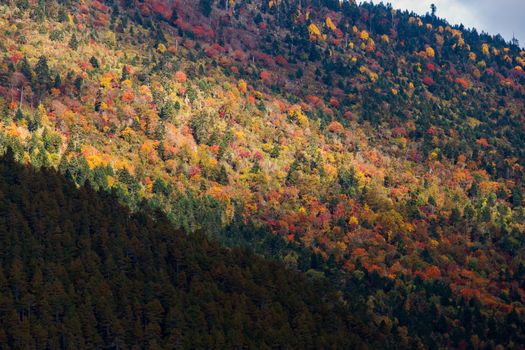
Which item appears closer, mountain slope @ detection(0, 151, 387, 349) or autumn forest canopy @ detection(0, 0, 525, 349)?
mountain slope @ detection(0, 151, 387, 349)

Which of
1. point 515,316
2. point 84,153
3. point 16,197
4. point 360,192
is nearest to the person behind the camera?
point 16,197

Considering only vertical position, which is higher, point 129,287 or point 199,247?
point 199,247

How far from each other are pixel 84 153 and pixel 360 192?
219 feet

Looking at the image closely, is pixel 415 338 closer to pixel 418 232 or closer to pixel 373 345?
pixel 373 345

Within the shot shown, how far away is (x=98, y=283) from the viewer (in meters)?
112

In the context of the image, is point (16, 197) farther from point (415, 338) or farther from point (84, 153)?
point (415, 338)

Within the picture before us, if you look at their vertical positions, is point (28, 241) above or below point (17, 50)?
below

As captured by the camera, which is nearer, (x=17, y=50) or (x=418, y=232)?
(x=418, y=232)

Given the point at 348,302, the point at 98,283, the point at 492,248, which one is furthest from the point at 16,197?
the point at 492,248

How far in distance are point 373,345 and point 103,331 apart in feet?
143

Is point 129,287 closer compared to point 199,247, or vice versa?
point 129,287

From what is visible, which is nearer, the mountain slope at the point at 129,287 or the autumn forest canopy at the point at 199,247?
the mountain slope at the point at 129,287

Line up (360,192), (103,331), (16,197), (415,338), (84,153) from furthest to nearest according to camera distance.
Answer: (360,192) → (84,153) → (415,338) → (16,197) → (103,331)

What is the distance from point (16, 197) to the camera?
5044 inches
